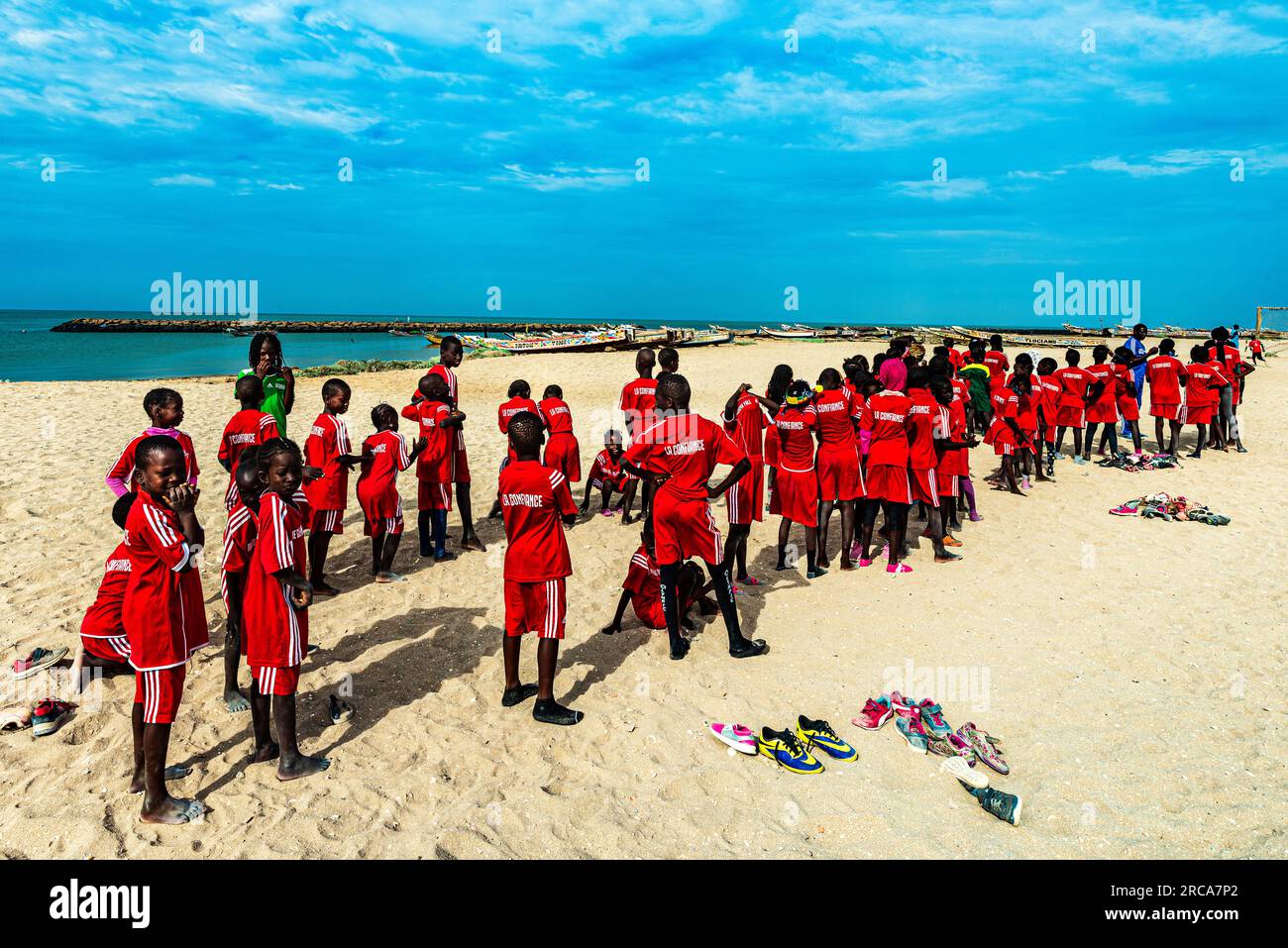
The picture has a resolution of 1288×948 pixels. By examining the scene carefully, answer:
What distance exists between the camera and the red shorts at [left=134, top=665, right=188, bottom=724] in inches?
145

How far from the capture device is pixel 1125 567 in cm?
773

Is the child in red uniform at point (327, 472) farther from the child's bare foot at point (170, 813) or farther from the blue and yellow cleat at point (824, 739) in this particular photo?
the blue and yellow cleat at point (824, 739)

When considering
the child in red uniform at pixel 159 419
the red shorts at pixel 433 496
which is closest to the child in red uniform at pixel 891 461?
the red shorts at pixel 433 496

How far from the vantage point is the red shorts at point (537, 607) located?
4.75 metres

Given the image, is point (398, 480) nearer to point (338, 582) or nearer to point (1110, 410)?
point (338, 582)

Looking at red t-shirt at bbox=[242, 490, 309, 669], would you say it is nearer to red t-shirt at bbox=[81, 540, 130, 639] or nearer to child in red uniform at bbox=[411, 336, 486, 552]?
red t-shirt at bbox=[81, 540, 130, 639]

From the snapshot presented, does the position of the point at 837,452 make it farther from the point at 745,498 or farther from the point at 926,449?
the point at 745,498

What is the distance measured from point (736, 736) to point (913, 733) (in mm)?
1184

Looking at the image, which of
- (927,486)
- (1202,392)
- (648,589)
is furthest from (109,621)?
(1202,392)

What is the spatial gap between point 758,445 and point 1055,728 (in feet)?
12.6

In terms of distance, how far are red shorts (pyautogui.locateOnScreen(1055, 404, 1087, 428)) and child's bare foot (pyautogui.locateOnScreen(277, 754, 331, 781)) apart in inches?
502

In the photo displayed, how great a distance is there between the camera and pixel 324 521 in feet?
22.6
